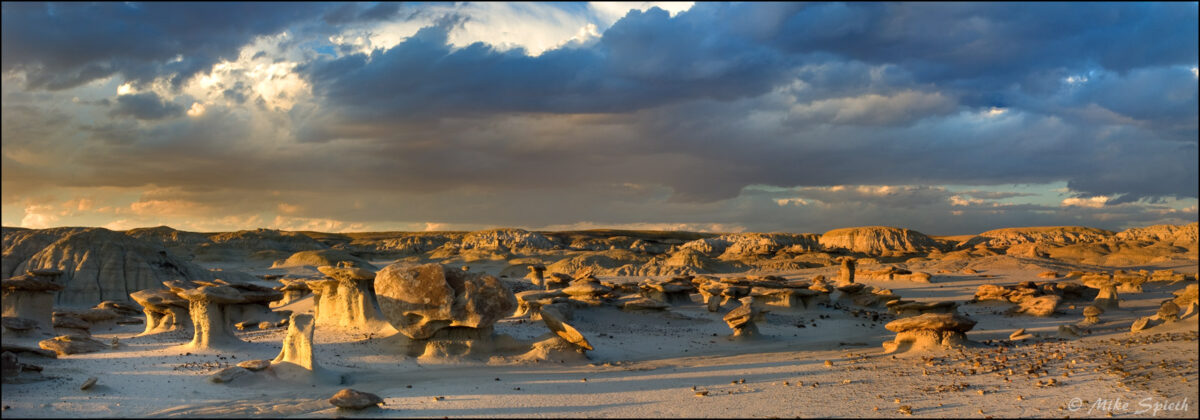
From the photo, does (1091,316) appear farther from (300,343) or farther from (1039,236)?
(1039,236)

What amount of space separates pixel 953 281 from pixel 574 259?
30735 mm

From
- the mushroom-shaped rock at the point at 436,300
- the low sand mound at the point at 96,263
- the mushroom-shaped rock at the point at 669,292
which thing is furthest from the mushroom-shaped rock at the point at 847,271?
the low sand mound at the point at 96,263

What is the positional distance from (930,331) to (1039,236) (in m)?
94.9

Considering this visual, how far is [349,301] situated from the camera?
2138 cm

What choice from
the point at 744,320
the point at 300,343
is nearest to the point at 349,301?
the point at 300,343

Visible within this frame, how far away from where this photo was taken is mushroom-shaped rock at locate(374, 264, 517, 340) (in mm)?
17766

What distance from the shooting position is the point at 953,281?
139 ft

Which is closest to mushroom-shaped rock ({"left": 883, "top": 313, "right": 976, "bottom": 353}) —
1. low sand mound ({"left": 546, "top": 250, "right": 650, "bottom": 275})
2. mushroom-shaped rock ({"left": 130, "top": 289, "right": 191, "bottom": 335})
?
mushroom-shaped rock ({"left": 130, "top": 289, "right": 191, "bottom": 335})

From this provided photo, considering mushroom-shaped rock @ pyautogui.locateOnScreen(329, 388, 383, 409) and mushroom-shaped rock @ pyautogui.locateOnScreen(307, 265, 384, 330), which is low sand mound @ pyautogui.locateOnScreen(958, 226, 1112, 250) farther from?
mushroom-shaped rock @ pyautogui.locateOnScreen(329, 388, 383, 409)

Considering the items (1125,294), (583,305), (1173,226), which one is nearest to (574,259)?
(583,305)

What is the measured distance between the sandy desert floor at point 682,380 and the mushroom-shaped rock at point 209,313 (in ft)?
2.46

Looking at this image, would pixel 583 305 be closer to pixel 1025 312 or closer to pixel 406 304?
pixel 406 304

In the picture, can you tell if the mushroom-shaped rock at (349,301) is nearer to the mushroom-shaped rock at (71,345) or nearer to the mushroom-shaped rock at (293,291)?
the mushroom-shaped rock at (71,345)

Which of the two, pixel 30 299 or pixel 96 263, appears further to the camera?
pixel 96 263
